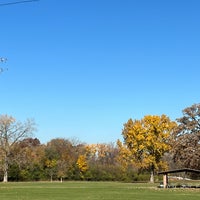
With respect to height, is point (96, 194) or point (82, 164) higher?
point (82, 164)

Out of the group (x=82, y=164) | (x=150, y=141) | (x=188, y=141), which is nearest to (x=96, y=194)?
(x=188, y=141)

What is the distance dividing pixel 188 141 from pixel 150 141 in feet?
56.0

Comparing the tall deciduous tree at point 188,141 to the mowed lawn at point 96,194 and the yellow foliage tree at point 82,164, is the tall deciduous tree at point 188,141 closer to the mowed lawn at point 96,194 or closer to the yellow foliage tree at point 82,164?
the mowed lawn at point 96,194

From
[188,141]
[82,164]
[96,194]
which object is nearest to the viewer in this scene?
[96,194]

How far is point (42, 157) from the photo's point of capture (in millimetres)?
94688

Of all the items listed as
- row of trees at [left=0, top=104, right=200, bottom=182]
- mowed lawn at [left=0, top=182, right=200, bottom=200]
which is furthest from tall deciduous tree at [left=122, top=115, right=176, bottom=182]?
mowed lawn at [left=0, top=182, right=200, bottom=200]

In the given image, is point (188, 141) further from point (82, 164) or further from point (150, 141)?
point (82, 164)

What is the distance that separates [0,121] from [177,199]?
60511 millimetres

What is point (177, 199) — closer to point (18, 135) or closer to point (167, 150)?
point (167, 150)

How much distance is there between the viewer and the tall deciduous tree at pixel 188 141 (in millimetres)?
66125

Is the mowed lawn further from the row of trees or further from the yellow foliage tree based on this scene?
the yellow foliage tree

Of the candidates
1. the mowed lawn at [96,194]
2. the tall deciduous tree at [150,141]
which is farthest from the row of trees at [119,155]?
the mowed lawn at [96,194]

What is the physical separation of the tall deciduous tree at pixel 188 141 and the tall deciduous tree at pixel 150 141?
12.2m

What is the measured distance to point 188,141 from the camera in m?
67.9
